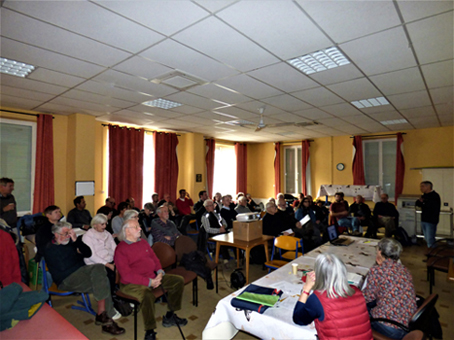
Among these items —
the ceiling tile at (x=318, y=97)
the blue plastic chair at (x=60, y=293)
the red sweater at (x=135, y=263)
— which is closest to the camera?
Result: the red sweater at (x=135, y=263)

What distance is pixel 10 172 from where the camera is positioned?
539 centimetres

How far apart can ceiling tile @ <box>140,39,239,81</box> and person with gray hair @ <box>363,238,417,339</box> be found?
2662 mm

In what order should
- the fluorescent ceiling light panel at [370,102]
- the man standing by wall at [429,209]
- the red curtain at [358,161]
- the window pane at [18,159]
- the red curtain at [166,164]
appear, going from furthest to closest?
the red curtain at [358,161] < the red curtain at [166,164] < the man standing by wall at [429,209] < the window pane at [18,159] < the fluorescent ceiling light panel at [370,102]

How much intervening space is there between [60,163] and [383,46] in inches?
248

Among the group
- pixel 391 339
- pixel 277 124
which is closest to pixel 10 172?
pixel 277 124

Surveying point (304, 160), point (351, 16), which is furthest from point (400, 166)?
point (351, 16)

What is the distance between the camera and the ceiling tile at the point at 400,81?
3.51 meters

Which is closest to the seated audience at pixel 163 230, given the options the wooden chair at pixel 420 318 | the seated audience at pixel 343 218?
the wooden chair at pixel 420 318

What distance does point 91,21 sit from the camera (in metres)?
2.31

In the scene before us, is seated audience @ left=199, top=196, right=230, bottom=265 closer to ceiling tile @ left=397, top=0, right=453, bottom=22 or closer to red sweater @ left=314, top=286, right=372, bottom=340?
red sweater @ left=314, top=286, right=372, bottom=340

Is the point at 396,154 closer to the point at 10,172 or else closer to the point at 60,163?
the point at 60,163

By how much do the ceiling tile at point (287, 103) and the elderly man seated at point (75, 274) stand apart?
→ 11.7 ft

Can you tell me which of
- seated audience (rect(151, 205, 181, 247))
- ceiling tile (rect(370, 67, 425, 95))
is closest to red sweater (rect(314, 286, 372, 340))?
seated audience (rect(151, 205, 181, 247))

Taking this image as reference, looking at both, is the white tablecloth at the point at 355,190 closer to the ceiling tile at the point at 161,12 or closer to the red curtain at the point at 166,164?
the red curtain at the point at 166,164
